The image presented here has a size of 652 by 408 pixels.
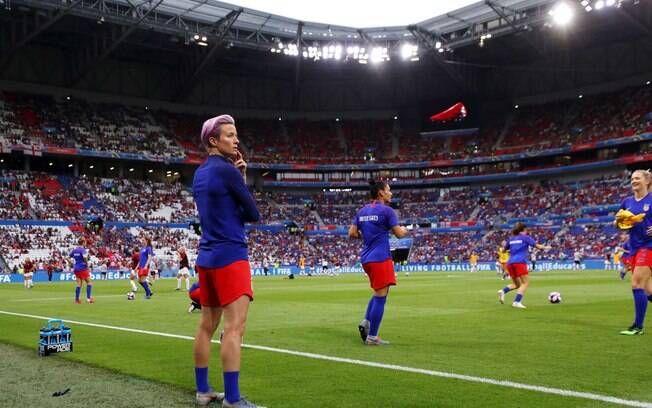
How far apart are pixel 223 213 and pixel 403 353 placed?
431cm

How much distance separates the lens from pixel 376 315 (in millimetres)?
9781

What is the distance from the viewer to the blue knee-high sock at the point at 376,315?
9758 millimetres

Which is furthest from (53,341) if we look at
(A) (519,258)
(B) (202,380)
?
(A) (519,258)

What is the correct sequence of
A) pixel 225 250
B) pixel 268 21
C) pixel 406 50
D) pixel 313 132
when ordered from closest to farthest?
pixel 225 250 < pixel 268 21 < pixel 406 50 < pixel 313 132

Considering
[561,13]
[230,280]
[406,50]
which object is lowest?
[230,280]

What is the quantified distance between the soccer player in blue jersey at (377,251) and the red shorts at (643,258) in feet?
13.1

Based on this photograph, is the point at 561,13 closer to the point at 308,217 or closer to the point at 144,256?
the point at 308,217

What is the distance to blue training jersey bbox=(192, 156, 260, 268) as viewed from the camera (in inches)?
218

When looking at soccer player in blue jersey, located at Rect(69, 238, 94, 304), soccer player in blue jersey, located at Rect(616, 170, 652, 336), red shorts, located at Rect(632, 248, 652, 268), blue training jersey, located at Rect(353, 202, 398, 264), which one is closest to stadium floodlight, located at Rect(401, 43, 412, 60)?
soccer player in blue jersey, located at Rect(69, 238, 94, 304)

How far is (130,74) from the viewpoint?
73875mm

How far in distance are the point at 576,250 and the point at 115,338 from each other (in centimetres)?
5422

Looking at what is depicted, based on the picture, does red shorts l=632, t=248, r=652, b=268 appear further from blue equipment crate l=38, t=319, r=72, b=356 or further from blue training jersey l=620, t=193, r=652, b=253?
blue equipment crate l=38, t=319, r=72, b=356

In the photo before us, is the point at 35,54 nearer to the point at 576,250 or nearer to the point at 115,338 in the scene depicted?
the point at 576,250

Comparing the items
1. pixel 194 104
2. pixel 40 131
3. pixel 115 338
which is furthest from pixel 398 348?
pixel 194 104
